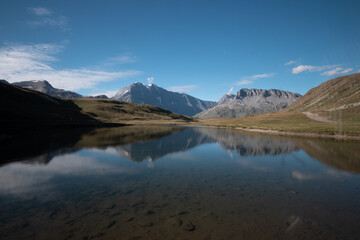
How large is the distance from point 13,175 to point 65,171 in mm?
5748

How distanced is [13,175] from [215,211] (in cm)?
2589

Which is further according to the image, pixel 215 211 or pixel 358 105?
pixel 358 105

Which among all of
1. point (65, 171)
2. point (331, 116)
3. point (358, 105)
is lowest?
point (65, 171)

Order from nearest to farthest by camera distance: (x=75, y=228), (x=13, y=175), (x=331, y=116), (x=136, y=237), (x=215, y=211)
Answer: (x=136, y=237) → (x=75, y=228) → (x=215, y=211) → (x=13, y=175) → (x=331, y=116)

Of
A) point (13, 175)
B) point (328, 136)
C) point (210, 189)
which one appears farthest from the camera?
point (328, 136)

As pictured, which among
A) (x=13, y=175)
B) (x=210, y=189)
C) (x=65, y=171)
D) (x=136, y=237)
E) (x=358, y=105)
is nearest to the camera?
(x=136, y=237)

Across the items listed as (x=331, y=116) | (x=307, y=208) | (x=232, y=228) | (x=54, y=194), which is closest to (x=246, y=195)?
(x=307, y=208)

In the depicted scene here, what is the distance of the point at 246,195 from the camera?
19.2 meters

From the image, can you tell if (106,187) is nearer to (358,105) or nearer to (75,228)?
(75,228)

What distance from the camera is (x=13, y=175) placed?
2458 cm

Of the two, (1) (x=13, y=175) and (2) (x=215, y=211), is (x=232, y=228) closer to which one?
(2) (x=215, y=211)

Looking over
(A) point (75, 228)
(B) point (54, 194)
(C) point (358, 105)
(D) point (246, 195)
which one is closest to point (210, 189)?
(D) point (246, 195)

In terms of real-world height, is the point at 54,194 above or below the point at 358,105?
below

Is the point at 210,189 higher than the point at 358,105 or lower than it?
lower
